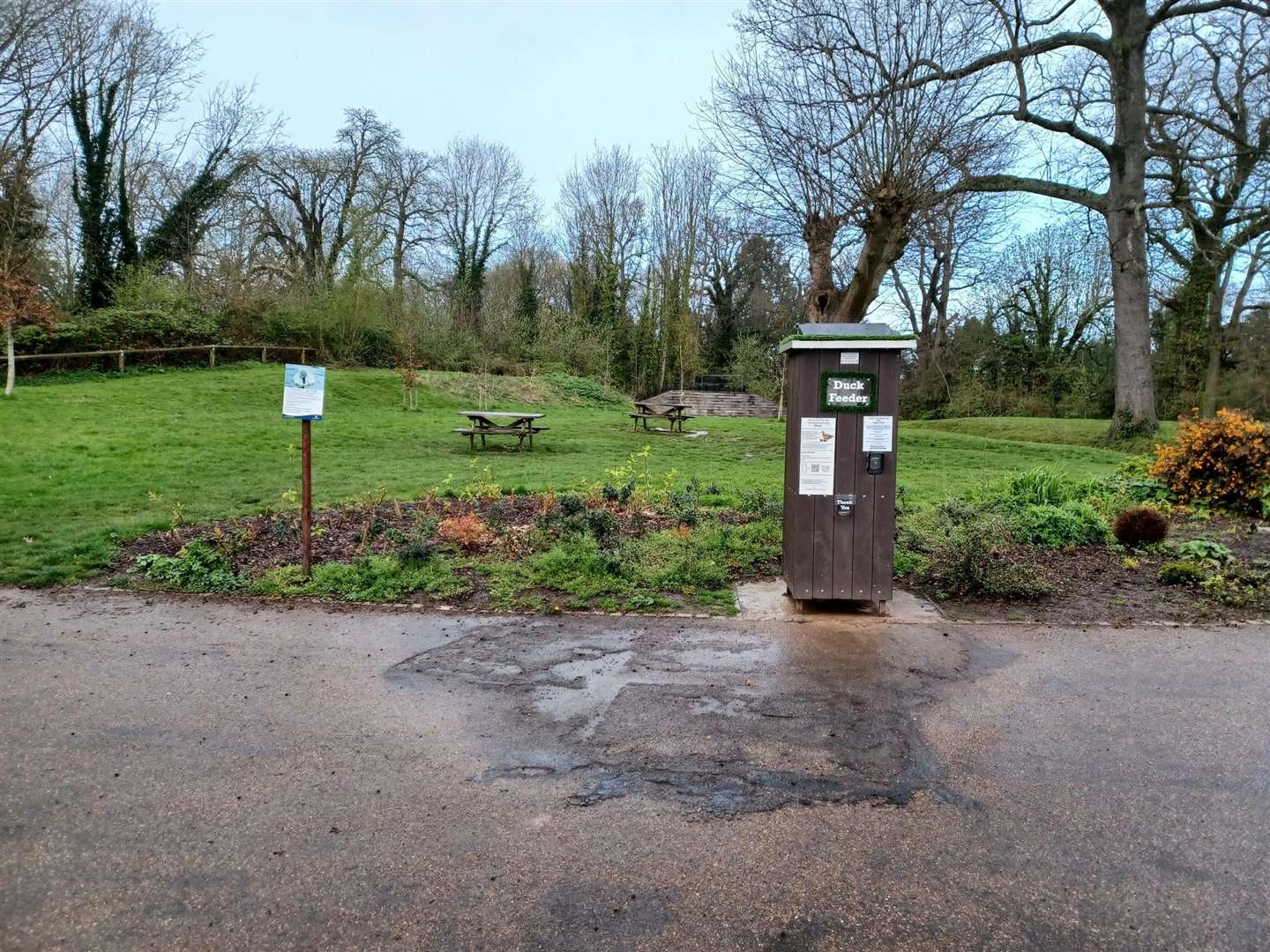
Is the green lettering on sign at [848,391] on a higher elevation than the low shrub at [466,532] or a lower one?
higher

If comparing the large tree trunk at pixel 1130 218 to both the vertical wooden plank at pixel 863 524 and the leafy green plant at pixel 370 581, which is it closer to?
the vertical wooden plank at pixel 863 524

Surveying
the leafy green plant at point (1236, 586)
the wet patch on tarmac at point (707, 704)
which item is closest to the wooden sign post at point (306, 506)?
the wet patch on tarmac at point (707, 704)

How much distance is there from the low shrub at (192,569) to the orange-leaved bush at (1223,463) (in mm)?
10846

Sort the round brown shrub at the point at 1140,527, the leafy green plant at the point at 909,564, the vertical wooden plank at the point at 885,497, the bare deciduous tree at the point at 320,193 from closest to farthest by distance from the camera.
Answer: the vertical wooden plank at the point at 885,497
the leafy green plant at the point at 909,564
the round brown shrub at the point at 1140,527
the bare deciduous tree at the point at 320,193

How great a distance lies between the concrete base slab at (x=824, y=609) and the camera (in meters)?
Result: 5.47

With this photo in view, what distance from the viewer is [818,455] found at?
5430 millimetres

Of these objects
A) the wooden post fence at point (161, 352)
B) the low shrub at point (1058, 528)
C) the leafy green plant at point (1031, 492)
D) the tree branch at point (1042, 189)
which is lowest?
the low shrub at point (1058, 528)

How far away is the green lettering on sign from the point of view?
5355 mm

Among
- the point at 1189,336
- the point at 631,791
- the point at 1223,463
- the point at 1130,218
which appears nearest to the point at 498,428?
the point at 1223,463

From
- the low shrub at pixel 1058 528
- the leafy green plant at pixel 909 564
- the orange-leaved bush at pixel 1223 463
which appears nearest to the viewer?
the leafy green plant at pixel 909 564

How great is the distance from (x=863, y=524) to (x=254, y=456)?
11294 millimetres

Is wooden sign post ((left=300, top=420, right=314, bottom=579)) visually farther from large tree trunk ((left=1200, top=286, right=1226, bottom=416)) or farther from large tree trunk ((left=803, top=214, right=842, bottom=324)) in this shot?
large tree trunk ((left=1200, top=286, right=1226, bottom=416))

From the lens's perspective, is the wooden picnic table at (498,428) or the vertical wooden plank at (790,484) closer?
the vertical wooden plank at (790,484)

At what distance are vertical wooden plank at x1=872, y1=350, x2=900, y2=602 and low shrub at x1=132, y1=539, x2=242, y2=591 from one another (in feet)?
16.4
